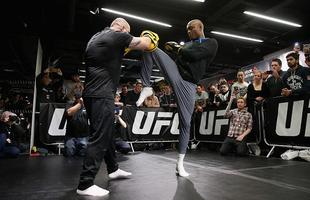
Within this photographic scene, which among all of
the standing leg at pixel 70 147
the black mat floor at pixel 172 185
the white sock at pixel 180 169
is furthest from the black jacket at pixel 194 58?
the standing leg at pixel 70 147

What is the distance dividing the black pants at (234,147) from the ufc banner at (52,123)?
12.7 ft

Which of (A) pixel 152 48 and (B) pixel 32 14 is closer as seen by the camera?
(A) pixel 152 48

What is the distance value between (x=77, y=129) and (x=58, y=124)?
873mm

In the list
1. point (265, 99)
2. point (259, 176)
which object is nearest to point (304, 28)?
point (265, 99)

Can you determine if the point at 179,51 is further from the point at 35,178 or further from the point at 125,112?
the point at 125,112

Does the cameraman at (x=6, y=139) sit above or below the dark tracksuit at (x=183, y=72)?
below

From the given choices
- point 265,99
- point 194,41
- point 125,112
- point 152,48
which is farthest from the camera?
point 125,112

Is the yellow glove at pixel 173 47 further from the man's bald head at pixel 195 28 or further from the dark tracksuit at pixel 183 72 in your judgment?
the man's bald head at pixel 195 28

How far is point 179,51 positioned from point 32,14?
494cm

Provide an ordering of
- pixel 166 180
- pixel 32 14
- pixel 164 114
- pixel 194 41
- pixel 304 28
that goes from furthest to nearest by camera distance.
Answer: pixel 304 28, pixel 164 114, pixel 32 14, pixel 194 41, pixel 166 180

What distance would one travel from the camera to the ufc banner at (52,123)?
253 inches

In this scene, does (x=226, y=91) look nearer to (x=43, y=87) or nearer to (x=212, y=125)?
(x=212, y=125)

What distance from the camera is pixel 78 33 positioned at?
436 inches

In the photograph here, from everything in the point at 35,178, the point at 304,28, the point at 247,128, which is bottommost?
the point at 35,178
